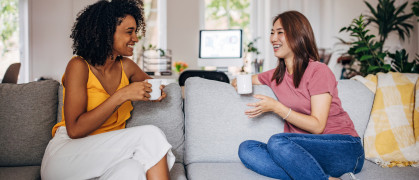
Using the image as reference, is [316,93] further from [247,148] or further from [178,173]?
[178,173]

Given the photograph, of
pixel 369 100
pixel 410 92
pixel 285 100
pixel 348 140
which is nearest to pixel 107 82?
pixel 285 100

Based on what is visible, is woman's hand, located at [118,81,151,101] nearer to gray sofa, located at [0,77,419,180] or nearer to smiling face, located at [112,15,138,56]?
smiling face, located at [112,15,138,56]

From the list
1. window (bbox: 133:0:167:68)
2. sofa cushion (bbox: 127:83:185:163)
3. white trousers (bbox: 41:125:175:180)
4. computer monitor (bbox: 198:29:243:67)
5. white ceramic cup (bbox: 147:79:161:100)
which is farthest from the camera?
window (bbox: 133:0:167:68)

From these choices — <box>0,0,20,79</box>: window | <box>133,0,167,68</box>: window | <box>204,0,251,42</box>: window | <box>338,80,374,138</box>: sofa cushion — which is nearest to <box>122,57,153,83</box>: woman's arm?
<box>338,80,374,138</box>: sofa cushion

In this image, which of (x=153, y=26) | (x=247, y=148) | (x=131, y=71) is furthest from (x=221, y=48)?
(x=247, y=148)

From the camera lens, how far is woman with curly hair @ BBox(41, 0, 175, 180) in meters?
1.09

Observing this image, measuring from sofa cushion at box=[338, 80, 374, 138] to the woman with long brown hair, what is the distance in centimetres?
28

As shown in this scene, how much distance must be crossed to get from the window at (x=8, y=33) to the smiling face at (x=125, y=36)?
3732mm

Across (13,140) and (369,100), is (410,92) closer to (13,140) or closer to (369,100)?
(369,100)

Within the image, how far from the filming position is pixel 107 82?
1.40m

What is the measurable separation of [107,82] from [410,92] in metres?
1.61

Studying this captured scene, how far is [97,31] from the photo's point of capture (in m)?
1.31

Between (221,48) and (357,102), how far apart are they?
2440 mm

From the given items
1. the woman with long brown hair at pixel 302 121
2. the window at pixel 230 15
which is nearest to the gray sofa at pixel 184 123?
the woman with long brown hair at pixel 302 121
